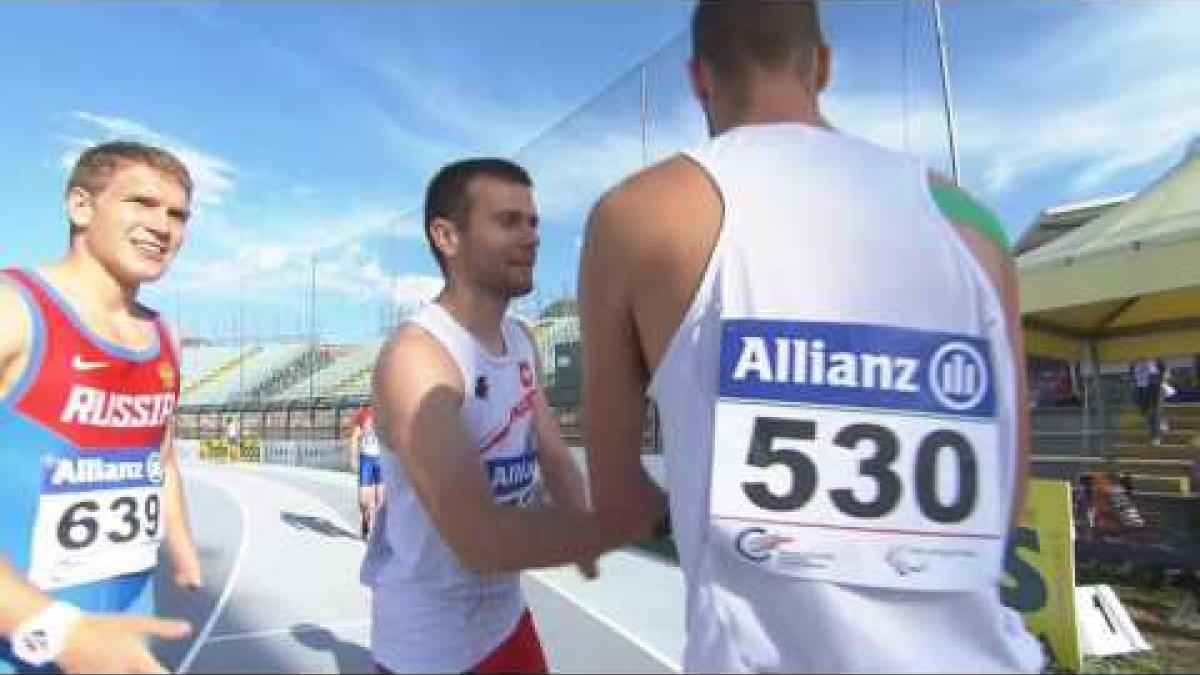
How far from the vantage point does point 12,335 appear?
188 centimetres

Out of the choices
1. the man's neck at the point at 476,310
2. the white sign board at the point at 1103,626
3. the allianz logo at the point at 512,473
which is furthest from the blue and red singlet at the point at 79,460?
the white sign board at the point at 1103,626

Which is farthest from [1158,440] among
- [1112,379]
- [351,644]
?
[351,644]

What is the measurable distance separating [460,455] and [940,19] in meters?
7.83

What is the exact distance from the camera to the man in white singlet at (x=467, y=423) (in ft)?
6.55

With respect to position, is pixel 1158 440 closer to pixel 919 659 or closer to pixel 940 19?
pixel 940 19

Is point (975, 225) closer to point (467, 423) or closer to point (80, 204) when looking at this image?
point (467, 423)

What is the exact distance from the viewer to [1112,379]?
12.0 metres

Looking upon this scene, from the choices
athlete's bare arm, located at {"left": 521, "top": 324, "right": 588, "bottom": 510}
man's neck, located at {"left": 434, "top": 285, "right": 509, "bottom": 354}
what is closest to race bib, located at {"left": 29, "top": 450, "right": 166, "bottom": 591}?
man's neck, located at {"left": 434, "top": 285, "right": 509, "bottom": 354}

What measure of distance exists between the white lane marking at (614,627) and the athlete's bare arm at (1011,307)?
381cm

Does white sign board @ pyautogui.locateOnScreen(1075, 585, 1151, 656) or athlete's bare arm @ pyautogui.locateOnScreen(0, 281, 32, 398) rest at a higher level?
athlete's bare arm @ pyautogui.locateOnScreen(0, 281, 32, 398)

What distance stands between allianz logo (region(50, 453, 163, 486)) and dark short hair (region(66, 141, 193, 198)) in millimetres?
570

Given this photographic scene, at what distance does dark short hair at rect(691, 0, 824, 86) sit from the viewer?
1.30 m

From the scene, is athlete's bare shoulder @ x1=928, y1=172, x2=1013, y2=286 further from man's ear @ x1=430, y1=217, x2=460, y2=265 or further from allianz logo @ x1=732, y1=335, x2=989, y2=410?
man's ear @ x1=430, y1=217, x2=460, y2=265

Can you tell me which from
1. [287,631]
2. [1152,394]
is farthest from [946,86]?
[287,631]
